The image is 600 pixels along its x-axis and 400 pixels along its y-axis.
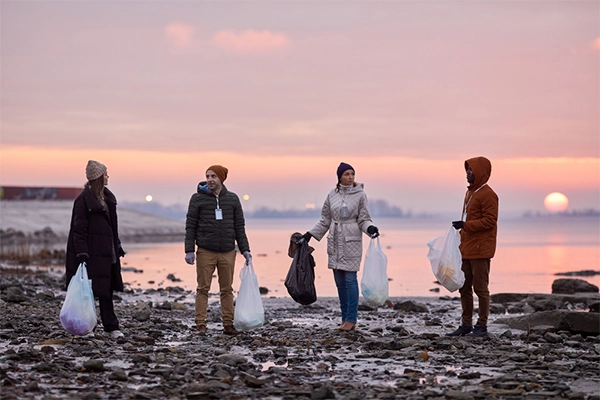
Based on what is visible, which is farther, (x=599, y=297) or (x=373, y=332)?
(x=599, y=297)

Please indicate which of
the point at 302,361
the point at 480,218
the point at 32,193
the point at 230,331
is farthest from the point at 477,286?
the point at 32,193

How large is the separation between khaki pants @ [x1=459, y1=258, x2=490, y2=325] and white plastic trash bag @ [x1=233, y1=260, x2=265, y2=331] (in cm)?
257

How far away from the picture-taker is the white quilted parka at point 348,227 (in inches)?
430

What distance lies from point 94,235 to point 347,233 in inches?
126

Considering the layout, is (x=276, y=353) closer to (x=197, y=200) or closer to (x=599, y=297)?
(x=197, y=200)

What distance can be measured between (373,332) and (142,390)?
507 cm

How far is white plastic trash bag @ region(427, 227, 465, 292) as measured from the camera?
1017 cm

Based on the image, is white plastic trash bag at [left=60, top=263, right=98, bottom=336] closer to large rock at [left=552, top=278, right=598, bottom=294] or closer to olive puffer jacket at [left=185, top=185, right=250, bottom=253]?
olive puffer jacket at [left=185, top=185, right=250, bottom=253]

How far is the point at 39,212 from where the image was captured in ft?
257

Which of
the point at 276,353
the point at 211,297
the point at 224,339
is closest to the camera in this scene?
the point at 276,353

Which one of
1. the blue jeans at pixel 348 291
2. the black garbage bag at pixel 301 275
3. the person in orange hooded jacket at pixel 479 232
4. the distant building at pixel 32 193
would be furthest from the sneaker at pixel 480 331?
the distant building at pixel 32 193

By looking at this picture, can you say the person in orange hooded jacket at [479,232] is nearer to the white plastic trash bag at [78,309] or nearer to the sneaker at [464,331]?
the sneaker at [464,331]

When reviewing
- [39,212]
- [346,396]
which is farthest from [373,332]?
[39,212]

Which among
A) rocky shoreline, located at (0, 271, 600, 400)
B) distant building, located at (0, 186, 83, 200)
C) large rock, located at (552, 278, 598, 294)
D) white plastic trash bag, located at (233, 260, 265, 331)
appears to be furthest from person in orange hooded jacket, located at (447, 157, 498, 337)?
distant building, located at (0, 186, 83, 200)
